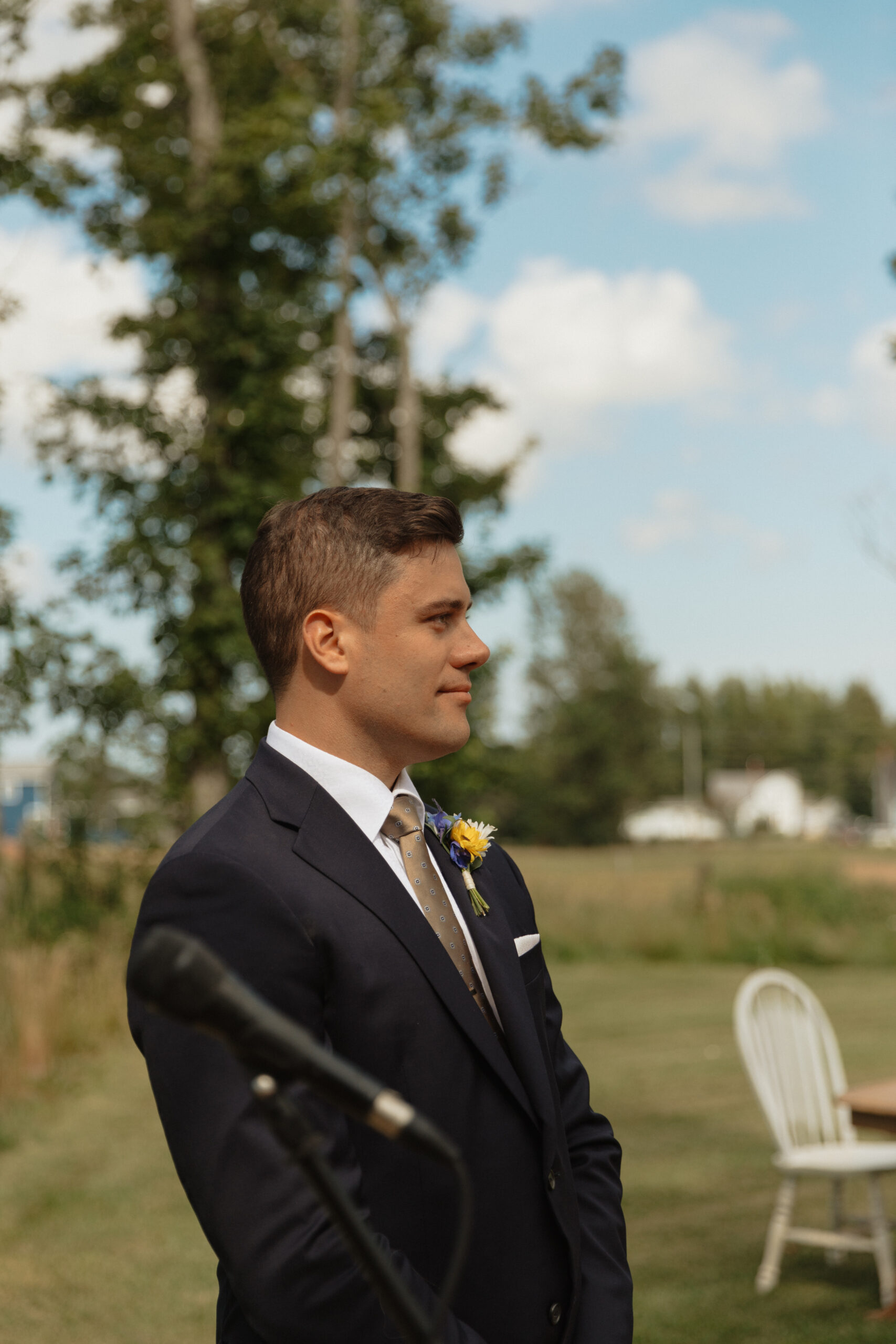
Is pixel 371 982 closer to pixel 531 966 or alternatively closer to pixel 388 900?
pixel 388 900

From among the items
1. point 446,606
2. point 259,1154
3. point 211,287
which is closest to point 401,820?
point 446,606

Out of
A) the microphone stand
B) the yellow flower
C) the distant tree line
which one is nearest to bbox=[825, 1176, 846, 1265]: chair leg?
the yellow flower

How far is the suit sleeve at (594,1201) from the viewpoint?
2.08 metres

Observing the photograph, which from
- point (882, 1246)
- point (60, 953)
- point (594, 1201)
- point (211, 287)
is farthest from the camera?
point (211, 287)

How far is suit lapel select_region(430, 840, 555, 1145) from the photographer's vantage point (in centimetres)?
201

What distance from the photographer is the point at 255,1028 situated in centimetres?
124

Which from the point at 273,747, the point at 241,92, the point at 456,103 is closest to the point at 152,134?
the point at 241,92

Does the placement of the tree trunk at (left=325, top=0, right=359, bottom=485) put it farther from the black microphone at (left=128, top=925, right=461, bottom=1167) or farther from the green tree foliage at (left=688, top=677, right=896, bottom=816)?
the green tree foliage at (left=688, top=677, right=896, bottom=816)

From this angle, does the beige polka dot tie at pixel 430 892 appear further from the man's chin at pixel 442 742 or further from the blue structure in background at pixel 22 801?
the blue structure in background at pixel 22 801

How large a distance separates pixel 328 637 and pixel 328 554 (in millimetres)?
122

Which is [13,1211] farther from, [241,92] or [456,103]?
[456,103]

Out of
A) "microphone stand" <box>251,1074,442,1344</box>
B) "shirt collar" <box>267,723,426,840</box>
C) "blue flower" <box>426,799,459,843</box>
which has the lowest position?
"microphone stand" <box>251,1074,442,1344</box>

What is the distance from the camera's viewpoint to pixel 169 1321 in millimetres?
6027

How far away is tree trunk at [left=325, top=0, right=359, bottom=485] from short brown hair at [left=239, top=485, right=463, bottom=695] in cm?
1475
